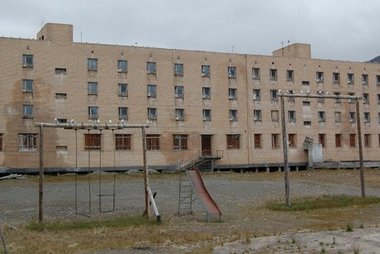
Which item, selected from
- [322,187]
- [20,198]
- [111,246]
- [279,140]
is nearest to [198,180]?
[111,246]

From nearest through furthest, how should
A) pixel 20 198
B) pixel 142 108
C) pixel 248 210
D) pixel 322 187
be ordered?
pixel 248 210 < pixel 20 198 < pixel 322 187 < pixel 142 108

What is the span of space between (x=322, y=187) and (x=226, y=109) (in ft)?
78.3

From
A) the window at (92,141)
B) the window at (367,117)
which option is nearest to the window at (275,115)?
the window at (367,117)

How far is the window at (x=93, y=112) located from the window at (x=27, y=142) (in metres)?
5.31

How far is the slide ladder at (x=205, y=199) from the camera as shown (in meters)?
19.7

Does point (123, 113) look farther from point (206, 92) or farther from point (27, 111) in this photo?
point (206, 92)

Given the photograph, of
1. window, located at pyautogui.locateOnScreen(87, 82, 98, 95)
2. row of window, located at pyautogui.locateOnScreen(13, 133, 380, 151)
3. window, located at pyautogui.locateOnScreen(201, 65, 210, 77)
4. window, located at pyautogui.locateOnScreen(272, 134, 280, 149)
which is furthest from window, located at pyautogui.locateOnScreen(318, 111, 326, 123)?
window, located at pyautogui.locateOnScreen(87, 82, 98, 95)

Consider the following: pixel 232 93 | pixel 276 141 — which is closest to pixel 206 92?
pixel 232 93

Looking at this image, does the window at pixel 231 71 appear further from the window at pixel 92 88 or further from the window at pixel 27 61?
the window at pixel 27 61

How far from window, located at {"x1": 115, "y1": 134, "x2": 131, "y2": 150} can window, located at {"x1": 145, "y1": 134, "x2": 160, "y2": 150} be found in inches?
78.0

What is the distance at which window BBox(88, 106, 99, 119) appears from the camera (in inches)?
2060

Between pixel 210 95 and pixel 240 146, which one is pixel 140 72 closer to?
pixel 210 95

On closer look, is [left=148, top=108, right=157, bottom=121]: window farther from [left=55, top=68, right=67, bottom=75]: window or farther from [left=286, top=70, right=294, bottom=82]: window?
[left=286, top=70, right=294, bottom=82]: window

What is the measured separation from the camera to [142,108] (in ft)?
178
